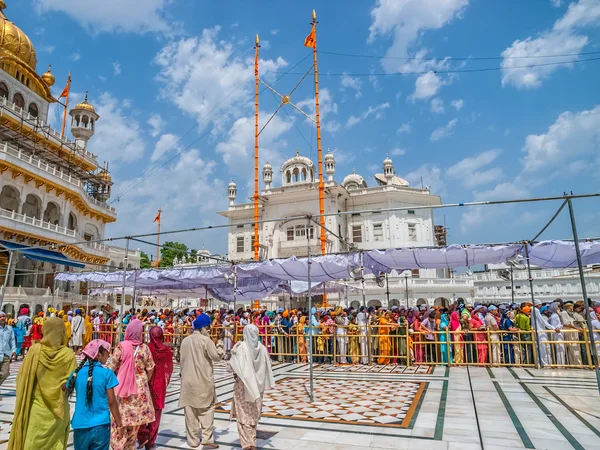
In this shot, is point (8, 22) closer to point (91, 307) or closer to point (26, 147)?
point (26, 147)

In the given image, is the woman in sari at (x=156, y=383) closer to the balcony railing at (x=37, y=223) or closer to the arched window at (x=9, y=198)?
the balcony railing at (x=37, y=223)

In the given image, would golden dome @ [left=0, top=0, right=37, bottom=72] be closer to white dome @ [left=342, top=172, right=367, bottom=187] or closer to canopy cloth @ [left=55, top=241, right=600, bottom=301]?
canopy cloth @ [left=55, top=241, right=600, bottom=301]

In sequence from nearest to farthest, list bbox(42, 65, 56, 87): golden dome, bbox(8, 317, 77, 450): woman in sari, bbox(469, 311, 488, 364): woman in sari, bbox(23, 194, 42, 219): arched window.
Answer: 1. bbox(8, 317, 77, 450): woman in sari
2. bbox(469, 311, 488, 364): woman in sari
3. bbox(23, 194, 42, 219): arched window
4. bbox(42, 65, 56, 87): golden dome

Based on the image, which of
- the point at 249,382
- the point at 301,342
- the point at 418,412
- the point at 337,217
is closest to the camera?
the point at 249,382

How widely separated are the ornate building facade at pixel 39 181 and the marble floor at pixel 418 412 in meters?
15.5

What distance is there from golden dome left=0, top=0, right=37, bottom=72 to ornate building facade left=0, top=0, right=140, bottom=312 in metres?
0.06

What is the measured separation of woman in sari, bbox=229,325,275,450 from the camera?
4531 millimetres

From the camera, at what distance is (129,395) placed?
4.07 meters

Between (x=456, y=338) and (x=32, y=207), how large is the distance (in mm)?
26307

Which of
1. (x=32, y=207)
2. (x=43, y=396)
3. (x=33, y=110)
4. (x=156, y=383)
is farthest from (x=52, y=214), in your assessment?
(x=43, y=396)

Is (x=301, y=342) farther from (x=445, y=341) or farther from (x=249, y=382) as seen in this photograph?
(x=249, y=382)

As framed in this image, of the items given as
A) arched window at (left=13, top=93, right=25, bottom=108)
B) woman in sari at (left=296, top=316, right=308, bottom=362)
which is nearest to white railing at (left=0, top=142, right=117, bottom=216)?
arched window at (left=13, top=93, right=25, bottom=108)

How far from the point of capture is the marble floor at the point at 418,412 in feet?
15.5

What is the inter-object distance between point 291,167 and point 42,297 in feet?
71.0
